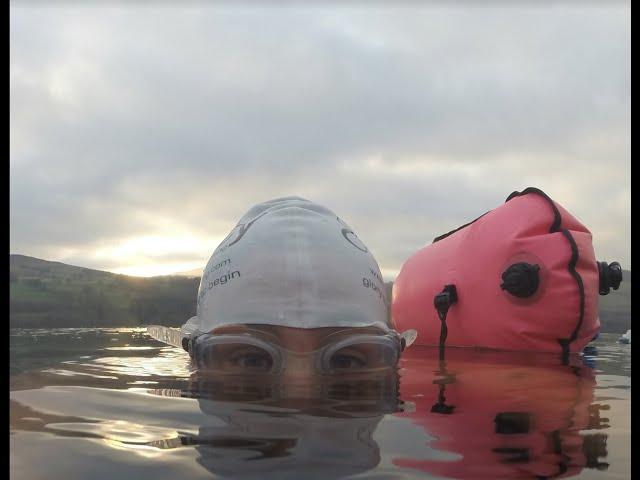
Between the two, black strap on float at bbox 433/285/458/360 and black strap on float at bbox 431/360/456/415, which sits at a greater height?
black strap on float at bbox 433/285/458/360

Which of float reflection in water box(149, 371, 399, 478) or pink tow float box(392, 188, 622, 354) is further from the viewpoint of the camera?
pink tow float box(392, 188, 622, 354)

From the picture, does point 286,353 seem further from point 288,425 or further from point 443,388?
point 288,425

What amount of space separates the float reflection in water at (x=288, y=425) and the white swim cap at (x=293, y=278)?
34 centimetres

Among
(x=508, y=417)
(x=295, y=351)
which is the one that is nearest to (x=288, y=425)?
(x=508, y=417)

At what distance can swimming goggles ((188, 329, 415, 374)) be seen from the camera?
8.80 feet

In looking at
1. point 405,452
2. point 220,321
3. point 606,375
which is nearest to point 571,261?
point 606,375

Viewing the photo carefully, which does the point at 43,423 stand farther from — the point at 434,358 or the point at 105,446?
the point at 434,358

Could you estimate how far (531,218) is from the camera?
14.3ft

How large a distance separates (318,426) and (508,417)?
2.51 feet

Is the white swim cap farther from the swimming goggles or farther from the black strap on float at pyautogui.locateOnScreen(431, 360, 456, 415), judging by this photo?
the black strap on float at pyautogui.locateOnScreen(431, 360, 456, 415)

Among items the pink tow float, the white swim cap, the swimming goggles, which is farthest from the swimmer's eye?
the pink tow float

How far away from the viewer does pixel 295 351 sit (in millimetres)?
2732

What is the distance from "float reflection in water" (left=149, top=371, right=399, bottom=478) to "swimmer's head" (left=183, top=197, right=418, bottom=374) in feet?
0.51

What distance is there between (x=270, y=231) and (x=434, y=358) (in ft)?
6.40
